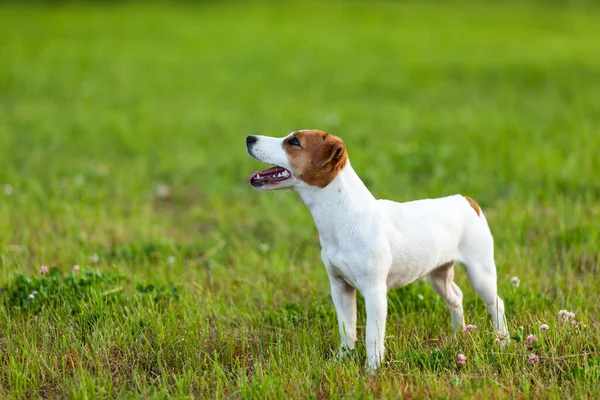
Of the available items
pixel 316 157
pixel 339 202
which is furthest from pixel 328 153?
pixel 339 202

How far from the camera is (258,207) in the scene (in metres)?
8.45

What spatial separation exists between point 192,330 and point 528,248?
3.27 metres

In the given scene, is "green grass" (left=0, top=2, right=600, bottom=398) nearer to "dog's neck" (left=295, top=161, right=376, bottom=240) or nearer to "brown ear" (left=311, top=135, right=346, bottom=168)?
"dog's neck" (left=295, top=161, right=376, bottom=240)

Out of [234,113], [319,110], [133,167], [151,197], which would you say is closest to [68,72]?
[234,113]

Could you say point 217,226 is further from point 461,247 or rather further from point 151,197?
point 461,247

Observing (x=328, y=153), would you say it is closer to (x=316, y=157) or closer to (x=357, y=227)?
(x=316, y=157)

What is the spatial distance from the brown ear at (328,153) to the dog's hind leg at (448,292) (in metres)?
1.28

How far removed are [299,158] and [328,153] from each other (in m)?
0.18

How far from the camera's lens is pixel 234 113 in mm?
12883

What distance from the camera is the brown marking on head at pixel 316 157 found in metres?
4.61

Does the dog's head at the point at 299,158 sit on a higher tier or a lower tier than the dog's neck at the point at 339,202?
higher

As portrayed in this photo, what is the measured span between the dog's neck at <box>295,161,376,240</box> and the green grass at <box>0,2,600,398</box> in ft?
2.78

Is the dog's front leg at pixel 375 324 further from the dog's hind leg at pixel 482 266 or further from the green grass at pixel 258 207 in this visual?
the dog's hind leg at pixel 482 266

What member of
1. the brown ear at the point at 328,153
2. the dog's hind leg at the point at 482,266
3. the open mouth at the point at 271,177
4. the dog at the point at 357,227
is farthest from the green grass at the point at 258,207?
the brown ear at the point at 328,153
